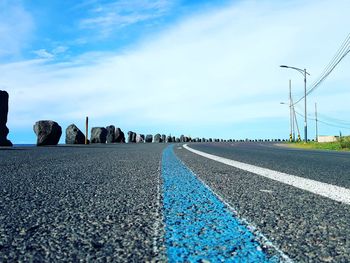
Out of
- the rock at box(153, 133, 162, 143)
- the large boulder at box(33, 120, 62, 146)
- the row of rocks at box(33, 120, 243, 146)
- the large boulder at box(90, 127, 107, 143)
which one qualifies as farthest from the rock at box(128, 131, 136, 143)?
the large boulder at box(33, 120, 62, 146)

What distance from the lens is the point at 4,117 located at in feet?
85.8

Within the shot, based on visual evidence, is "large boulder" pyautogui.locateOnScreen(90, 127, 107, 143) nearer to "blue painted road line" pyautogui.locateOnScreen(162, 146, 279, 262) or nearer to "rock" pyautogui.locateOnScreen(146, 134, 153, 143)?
"rock" pyautogui.locateOnScreen(146, 134, 153, 143)

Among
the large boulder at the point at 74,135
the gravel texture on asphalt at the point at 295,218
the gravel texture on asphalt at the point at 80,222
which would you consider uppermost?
the large boulder at the point at 74,135

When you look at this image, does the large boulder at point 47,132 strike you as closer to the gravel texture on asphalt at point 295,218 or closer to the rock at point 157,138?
the gravel texture on asphalt at point 295,218

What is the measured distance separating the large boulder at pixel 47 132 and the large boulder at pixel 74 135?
8.15 m

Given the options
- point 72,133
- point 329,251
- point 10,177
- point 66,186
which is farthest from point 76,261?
point 72,133

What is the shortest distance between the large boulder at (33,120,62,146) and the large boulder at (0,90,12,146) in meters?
2.65

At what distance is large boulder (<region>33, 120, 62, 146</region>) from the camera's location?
2753cm

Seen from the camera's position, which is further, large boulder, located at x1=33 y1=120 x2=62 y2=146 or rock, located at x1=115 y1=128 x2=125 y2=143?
rock, located at x1=115 y1=128 x2=125 y2=143

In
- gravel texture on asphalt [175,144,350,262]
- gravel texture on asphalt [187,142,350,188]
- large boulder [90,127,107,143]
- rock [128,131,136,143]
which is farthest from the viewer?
rock [128,131,136,143]

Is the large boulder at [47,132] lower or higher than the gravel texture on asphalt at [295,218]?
higher

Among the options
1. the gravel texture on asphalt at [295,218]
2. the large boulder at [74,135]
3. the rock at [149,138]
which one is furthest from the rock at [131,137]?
the gravel texture on asphalt at [295,218]

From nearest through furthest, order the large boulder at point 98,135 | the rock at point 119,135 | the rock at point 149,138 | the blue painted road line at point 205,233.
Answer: the blue painted road line at point 205,233, the large boulder at point 98,135, the rock at point 119,135, the rock at point 149,138

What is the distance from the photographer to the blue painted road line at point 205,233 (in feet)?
4.71
